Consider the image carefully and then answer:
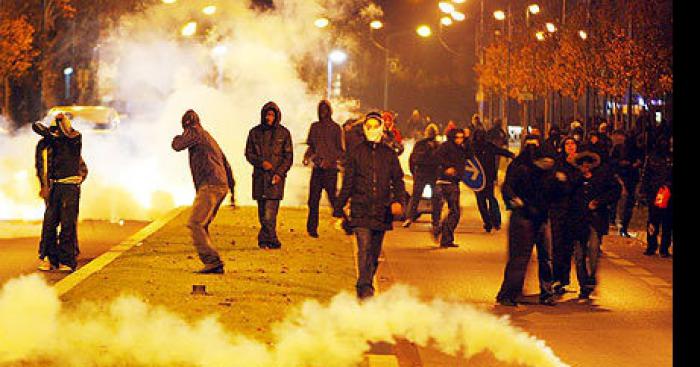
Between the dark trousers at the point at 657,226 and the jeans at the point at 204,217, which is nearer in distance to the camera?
the jeans at the point at 204,217

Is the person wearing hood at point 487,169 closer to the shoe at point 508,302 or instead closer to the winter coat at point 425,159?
the winter coat at point 425,159

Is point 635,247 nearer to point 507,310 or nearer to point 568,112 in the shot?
point 507,310

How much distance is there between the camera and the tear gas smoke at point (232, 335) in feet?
30.1

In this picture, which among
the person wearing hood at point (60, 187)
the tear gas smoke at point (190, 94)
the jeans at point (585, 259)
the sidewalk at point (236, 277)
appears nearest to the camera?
the sidewalk at point (236, 277)

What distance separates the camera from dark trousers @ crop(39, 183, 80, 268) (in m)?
15.3

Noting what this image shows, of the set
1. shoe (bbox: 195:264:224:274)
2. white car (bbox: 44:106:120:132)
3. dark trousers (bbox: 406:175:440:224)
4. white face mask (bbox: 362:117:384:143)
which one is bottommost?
shoe (bbox: 195:264:224:274)

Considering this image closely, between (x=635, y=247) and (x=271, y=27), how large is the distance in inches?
1157

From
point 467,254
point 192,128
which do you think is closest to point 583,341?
point 192,128

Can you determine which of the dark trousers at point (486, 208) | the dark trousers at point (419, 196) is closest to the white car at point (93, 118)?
the dark trousers at point (419, 196)

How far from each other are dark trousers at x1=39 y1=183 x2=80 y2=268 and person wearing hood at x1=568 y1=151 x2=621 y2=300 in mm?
5372

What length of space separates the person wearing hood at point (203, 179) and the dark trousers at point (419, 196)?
18.3 ft

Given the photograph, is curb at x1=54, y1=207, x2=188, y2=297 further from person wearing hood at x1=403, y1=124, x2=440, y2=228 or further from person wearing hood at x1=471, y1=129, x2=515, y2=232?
A: person wearing hood at x1=471, y1=129, x2=515, y2=232

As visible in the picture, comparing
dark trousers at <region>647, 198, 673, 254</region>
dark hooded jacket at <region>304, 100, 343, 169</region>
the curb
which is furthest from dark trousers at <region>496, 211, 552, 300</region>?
dark hooded jacket at <region>304, 100, 343, 169</region>

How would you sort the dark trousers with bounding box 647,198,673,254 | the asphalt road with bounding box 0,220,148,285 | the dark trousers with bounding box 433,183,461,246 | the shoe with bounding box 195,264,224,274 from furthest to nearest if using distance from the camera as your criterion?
the dark trousers with bounding box 433,183,461,246 < the dark trousers with bounding box 647,198,673,254 < the asphalt road with bounding box 0,220,148,285 < the shoe with bounding box 195,264,224,274
